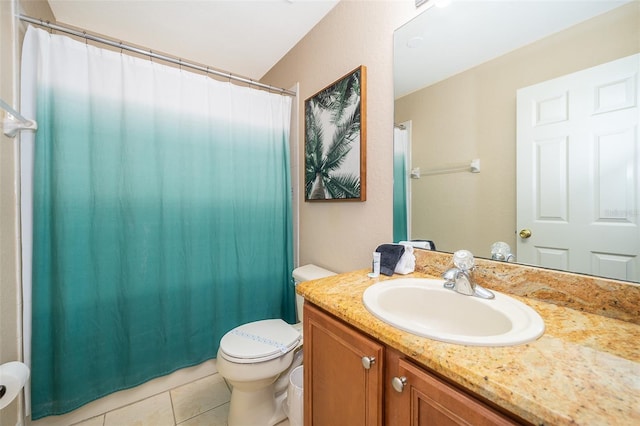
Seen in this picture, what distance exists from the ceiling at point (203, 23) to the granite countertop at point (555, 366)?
1.85 m

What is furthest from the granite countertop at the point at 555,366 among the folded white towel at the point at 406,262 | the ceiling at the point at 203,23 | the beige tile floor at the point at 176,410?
the ceiling at the point at 203,23

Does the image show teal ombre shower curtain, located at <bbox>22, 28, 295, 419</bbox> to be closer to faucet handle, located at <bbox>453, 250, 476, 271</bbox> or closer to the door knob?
faucet handle, located at <bbox>453, 250, 476, 271</bbox>

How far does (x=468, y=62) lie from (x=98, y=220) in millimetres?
1954

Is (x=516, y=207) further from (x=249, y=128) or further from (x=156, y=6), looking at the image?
(x=156, y=6)

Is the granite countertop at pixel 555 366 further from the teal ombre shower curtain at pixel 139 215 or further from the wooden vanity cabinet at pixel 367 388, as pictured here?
the teal ombre shower curtain at pixel 139 215

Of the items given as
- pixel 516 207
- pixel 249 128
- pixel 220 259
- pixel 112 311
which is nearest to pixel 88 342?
pixel 112 311

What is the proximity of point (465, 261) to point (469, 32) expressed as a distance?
919mm

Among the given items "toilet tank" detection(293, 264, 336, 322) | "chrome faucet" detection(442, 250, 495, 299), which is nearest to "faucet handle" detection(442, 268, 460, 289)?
"chrome faucet" detection(442, 250, 495, 299)

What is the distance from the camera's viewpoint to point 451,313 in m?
0.87

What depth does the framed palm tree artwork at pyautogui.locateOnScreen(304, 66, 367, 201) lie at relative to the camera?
4.48 feet

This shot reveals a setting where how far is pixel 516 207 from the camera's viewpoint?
34.4 inches

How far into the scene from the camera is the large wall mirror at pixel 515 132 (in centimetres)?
68

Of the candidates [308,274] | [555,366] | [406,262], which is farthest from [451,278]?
[308,274]

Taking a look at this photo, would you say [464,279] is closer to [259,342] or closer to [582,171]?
[582,171]
